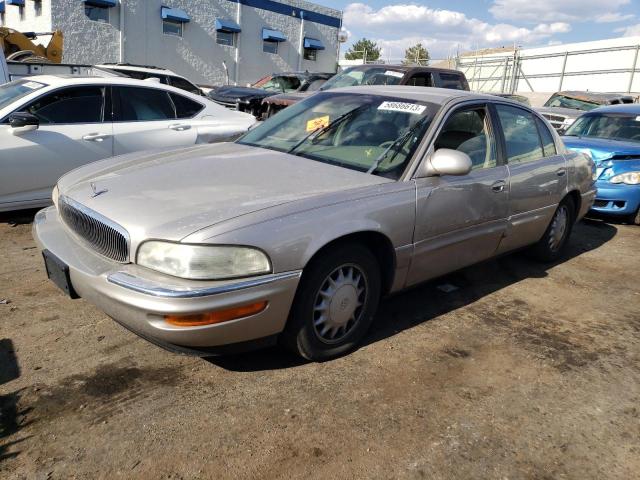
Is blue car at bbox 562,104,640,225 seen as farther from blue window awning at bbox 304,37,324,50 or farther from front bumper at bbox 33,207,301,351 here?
blue window awning at bbox 304,37,324,50

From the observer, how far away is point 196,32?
23031 mm

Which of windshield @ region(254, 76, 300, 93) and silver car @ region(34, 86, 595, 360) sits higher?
windshield @ region(254, 76, 300, 93)

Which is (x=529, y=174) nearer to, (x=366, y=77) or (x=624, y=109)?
(x=624, y=109)

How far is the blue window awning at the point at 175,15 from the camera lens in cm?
2124

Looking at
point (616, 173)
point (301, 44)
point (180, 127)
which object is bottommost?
point (616, 173)

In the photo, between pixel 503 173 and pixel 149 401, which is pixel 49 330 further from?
pixel 503 173

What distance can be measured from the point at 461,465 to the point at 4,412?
2075 millimetres

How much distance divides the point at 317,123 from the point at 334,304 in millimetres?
1527

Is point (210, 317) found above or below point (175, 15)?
below

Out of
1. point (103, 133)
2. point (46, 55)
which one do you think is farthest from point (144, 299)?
point (46, 55)

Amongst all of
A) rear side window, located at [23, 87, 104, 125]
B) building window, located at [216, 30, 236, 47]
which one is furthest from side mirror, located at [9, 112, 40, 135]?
building window, located at [216, 30, 236, 47]

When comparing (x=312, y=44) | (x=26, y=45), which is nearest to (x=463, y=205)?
(x=26, y=45)

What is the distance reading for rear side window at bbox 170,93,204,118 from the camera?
6320mm

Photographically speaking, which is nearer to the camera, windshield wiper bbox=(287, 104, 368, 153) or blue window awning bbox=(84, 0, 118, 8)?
windshield wiper bbox=(287, 104, 368, 153)
